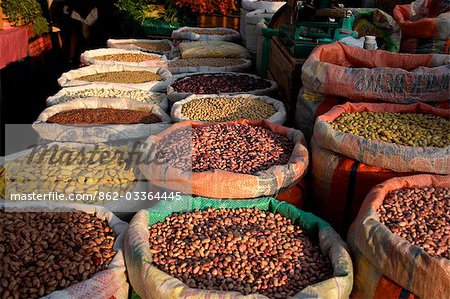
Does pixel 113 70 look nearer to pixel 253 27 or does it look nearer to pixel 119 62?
pixel 119 62

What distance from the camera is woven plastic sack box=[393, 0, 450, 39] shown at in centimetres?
316

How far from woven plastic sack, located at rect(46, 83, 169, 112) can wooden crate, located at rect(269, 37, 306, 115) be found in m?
0.82

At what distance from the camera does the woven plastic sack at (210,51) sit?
420 centimetres

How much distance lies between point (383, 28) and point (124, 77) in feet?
6.66

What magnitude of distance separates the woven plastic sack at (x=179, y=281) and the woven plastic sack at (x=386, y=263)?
0.24ft

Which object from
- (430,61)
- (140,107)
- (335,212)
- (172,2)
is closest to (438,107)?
(430,61)

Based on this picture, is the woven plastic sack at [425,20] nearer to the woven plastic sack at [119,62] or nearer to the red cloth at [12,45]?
the woven plastic sack at [119,62]

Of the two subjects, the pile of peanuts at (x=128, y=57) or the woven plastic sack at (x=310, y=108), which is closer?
the woven plastic sack at (x=310, y=108)

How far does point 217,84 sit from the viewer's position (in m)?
3.27

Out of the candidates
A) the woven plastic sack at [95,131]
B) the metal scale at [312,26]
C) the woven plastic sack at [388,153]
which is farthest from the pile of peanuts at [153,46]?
the woven plastic sack at [388,153]

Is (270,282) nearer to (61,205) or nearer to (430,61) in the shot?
(61,205)

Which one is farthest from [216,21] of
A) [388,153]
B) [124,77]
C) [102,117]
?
[388,153]

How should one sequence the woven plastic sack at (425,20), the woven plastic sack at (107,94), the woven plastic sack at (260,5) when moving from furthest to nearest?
the woven plastic sack at (260,5)
the woven plastic sack at (425,20)
the woven plastic sack at (107,94)

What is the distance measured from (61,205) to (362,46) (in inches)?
78.7
